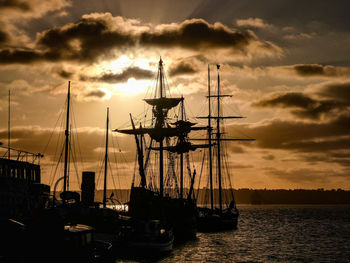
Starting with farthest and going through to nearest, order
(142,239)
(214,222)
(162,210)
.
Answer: (214,222) < (162,210) < (142,239)

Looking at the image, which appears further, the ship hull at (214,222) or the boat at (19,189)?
the ship hull at (214,222)

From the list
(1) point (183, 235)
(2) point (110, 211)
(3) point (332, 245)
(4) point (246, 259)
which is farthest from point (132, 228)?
(3) point (332, 245)

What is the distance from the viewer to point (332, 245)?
7900 cm

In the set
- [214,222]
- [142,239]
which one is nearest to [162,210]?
[142,239]

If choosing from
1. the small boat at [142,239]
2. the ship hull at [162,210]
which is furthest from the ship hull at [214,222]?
the small boat at [142,239]

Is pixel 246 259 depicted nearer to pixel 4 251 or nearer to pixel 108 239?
pixel 108 239

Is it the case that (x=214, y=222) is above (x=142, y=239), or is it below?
below

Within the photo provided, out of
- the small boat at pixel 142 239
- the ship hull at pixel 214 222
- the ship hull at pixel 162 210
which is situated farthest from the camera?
the ship hull at pixel 214 222

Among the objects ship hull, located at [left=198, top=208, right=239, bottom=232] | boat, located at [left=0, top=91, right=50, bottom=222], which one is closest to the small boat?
boat, located at [left=0, top=91, right=50, bottom=222]

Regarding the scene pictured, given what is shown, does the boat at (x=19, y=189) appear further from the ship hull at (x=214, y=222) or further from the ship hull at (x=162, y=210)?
the ship hull at (x=214, y=222)

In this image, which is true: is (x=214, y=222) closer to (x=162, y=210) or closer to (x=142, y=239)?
(x=162, y=210)

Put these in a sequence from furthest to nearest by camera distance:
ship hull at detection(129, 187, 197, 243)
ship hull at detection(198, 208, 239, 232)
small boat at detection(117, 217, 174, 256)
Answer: ship hull at detection(198, 208, 239, 232), ship hull at detection(129, 187, 197, 243), small boat at detection(117, 217, 174, 256)

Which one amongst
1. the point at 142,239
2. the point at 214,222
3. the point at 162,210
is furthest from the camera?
the point at 214,222

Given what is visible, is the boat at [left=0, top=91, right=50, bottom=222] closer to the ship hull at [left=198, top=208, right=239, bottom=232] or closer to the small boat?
the small boat
